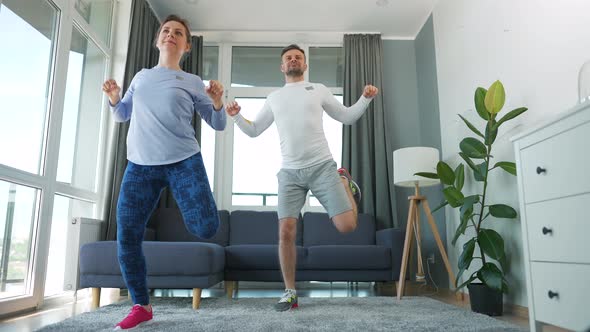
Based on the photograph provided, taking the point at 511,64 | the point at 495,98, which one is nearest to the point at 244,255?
the point at 495,98

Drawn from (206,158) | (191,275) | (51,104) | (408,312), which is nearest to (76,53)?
(51,104)

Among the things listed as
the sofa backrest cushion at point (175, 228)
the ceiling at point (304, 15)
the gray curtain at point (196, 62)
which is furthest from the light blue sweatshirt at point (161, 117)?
the ceiling at point (304, 15)

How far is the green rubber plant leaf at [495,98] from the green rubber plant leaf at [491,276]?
0.96m

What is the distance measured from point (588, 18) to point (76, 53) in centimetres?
353

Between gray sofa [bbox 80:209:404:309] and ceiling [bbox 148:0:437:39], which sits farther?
ceiling [bbox 148:0:437:39]

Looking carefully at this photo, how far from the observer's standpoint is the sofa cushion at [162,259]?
2824 millimetres

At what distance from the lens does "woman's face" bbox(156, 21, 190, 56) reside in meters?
2.12

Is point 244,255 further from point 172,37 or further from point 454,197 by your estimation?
point 172,37

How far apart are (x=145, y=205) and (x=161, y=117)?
1.28 feet

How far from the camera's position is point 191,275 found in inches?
111

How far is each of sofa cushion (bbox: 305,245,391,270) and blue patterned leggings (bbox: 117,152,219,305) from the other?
70.8 inches

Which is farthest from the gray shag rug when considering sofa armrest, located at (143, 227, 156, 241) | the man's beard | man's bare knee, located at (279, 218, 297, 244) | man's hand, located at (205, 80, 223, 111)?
the man's beard

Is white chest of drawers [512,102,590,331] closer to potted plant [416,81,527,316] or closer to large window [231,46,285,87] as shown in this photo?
potted plant [416,81,527,316]

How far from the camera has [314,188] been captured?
8.48 feet
